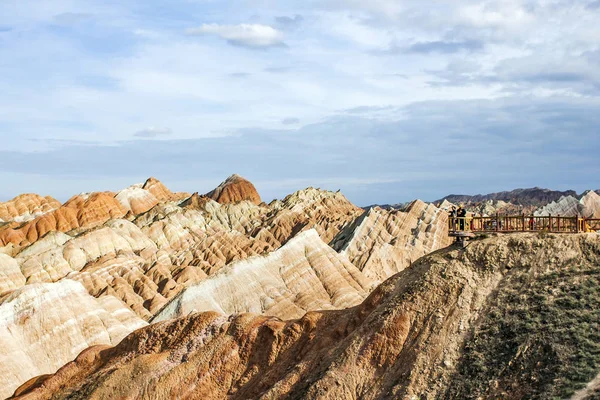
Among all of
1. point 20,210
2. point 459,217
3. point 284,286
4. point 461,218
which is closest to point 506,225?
point 459,217

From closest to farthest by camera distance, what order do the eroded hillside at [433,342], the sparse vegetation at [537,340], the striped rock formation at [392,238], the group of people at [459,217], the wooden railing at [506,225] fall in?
the sparse vegetation at [537,340] < the eroded hillside at [433,342] < the wooden railing at [506,225] < the group of people at [459,217] < the striped rock formation at [392,238]

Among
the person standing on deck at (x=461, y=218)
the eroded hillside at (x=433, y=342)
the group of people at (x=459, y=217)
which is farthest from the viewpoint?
the group of people at (x=459, y=217)

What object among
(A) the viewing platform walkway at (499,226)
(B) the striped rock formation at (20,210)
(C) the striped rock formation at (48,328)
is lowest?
(C) the striped rock formation at (48,328)

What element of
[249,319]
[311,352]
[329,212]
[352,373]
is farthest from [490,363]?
[329,212]

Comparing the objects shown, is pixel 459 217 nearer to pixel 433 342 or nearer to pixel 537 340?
pixel 433 342

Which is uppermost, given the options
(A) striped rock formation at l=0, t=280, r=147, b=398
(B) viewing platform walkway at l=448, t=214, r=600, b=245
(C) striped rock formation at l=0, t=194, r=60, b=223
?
(B) viewing platform walkway at l=448, t=214, r=600, b=245

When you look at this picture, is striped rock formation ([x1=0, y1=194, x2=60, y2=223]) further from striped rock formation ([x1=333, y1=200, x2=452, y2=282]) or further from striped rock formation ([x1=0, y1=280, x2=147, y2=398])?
striped rock formation ([x1=0, y1=280, x2=147, y2=398])

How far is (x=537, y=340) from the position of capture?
32.0 metres

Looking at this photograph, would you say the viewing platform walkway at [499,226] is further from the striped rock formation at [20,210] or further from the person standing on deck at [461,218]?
the striped rock formation at [20,210]

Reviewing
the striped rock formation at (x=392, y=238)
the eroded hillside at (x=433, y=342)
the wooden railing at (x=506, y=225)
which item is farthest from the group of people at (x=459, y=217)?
the striped rock formation at (x=392, y=238)

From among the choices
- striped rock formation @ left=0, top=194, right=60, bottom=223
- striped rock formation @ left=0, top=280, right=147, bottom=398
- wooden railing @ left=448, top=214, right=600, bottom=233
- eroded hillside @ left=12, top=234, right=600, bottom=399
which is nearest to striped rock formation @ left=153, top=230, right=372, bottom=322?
striped rock formation @ left=0, top=280, right=147, bottom=398

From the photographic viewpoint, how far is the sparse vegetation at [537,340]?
3027 cm

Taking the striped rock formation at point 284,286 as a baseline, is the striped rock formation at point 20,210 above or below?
above

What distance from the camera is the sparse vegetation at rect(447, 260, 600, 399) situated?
30.3 meters
